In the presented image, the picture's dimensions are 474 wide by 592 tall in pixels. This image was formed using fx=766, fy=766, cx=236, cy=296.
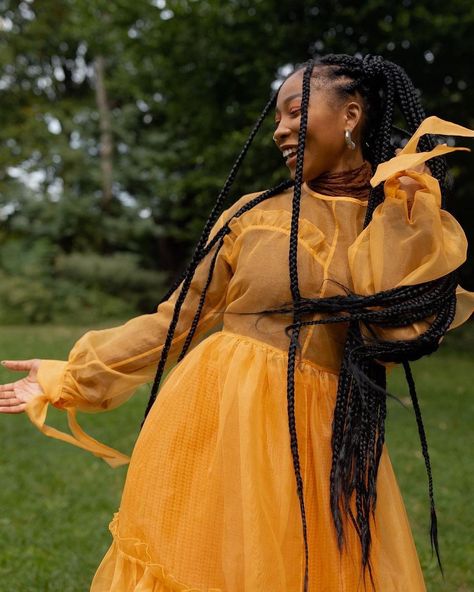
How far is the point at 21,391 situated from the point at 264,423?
78cm

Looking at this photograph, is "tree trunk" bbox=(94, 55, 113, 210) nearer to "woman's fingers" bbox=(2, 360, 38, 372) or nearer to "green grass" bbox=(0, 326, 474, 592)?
"green grass" bbox=(0, 326, 474, 592)

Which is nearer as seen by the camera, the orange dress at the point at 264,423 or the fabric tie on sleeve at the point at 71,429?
the orange dress at the point at 264,423

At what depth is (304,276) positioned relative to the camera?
2020mm

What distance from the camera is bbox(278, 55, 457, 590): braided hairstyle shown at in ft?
6.16

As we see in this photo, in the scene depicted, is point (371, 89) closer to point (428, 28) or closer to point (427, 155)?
point (427, 155)

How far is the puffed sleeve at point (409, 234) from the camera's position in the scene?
186 cm

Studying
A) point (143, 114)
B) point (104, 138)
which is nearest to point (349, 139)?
point (104, 138)

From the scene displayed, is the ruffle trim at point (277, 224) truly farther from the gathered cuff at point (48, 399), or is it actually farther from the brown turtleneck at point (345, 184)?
the gathered cuff at point (48, 399)

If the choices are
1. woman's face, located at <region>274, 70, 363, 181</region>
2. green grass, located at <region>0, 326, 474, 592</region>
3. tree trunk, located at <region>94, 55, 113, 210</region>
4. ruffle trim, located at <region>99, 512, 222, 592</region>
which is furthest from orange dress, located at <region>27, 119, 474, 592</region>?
tree trunk, located at <region>94, 55, 113, 210</region>

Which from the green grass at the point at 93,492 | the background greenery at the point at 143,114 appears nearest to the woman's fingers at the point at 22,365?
the green grass at the point at 93,492

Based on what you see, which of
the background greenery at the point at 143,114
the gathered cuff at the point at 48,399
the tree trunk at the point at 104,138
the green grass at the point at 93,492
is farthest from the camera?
the tree trunk at the point at 104,138

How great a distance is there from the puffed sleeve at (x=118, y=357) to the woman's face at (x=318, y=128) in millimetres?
301

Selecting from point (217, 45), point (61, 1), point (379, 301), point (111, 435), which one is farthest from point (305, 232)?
point (61, 1)

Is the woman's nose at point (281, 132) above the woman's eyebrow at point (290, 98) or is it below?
below
